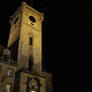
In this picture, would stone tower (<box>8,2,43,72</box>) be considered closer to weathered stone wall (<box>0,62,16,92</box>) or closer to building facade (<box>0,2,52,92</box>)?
building facade (<box>0,2,52,92</box>)

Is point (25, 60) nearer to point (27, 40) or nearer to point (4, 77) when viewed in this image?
point (27, 40)

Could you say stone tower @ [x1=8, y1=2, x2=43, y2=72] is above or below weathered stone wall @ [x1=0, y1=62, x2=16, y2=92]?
above

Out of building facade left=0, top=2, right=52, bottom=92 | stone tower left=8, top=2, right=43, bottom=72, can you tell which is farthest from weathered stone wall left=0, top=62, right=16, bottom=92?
stone tower left=8, top=2, right=43, bottom=72

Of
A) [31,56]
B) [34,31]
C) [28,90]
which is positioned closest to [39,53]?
[31,56]

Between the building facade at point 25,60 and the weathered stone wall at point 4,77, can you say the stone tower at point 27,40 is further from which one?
the weathered stone wall at point 4,77

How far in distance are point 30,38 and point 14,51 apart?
5775mm

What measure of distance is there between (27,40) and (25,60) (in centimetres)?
578

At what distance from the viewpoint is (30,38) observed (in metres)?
35.9

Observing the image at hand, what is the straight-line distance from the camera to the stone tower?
1252 inches

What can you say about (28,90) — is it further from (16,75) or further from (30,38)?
(30,38)

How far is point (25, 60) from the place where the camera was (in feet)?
103

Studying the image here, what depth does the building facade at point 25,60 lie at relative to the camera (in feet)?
86.4

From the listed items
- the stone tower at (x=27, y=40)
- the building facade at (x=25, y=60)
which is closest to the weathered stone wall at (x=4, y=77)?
the building facade at (x=25, y=60)

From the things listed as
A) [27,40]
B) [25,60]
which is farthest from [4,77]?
[27,40]
